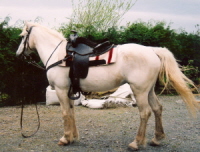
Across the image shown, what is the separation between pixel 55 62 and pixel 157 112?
1.92 meters

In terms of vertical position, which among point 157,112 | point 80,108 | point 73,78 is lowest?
point 80,108

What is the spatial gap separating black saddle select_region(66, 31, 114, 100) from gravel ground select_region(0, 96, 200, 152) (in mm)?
985

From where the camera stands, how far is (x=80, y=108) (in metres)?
8.41

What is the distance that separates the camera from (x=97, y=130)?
566cm

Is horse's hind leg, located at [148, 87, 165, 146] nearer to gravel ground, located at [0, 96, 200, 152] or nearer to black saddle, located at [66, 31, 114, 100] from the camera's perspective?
gravel ground, located at [0, 96, 200, 152]

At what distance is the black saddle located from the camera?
438 cm

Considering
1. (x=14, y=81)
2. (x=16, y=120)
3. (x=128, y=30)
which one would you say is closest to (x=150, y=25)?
Result: (x=128, y=30)

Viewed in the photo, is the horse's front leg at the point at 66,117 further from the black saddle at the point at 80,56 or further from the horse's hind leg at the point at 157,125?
the horse's hind leg at the point at 157,125

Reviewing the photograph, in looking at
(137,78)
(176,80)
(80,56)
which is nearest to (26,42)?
(80,56)

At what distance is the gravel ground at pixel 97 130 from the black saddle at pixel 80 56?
3.23 ft

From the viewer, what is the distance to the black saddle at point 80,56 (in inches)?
173

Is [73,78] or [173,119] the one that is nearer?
[73,78]

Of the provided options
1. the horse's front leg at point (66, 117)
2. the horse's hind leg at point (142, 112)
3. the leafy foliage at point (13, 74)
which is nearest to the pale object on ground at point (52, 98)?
the leafy foliage at point (13, 74)

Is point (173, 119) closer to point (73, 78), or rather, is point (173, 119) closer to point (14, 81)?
point (73, 78)
